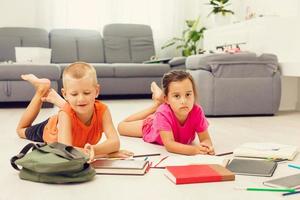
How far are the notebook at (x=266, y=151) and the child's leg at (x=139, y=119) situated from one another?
577 mm

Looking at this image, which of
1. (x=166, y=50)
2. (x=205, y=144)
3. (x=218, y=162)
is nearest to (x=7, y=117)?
(x=205, y=144)

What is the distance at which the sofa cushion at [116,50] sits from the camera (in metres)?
5.59

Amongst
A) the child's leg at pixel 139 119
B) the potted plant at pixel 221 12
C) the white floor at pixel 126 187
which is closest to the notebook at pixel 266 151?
the white floor at pixel 126 187

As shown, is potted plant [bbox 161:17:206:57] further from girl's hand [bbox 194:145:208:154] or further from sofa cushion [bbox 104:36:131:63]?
girl's hand [bbox 194:145:208:154]

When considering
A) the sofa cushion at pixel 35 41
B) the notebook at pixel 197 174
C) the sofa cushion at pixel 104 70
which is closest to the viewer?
the notebook at pixel 197 174

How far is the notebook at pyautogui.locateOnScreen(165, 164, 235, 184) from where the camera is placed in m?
1.45

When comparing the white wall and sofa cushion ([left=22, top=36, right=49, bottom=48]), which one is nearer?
sofa cushion ([left=22, top=36, right=49, bottom=48])

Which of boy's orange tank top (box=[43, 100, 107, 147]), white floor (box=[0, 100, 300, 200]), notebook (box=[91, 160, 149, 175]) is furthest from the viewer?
boy's orange tank top (box=[43, 100, 107, 147])

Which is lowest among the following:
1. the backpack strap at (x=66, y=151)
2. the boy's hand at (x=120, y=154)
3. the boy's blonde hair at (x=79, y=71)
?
the boy's hand at (x=120, y=154)

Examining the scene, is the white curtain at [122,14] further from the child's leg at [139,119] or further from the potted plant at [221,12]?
the child's leg at [139,119]

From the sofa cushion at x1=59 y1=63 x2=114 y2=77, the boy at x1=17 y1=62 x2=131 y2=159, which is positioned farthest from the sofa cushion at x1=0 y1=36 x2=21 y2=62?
the boy at x1=17 y1=62 x2=131 y2=159

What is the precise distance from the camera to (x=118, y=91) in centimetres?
506

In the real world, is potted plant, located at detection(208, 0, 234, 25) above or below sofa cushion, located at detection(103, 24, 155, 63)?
above

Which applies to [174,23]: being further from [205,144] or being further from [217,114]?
[205,144]
